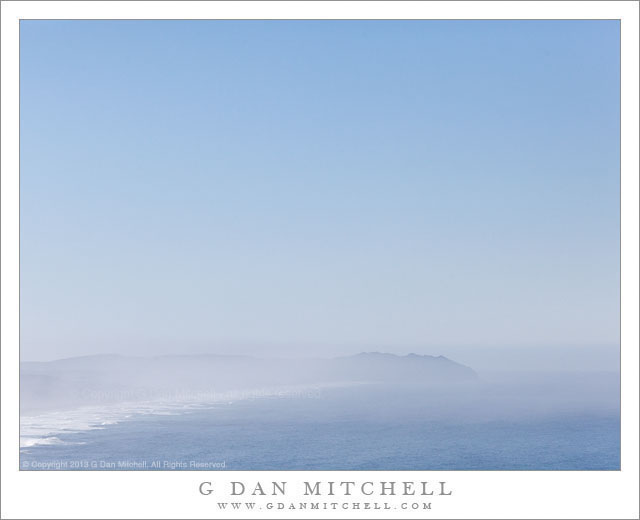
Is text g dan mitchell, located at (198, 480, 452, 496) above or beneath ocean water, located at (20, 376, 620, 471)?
beneath

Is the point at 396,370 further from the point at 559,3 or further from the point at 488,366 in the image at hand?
the point at 559,3

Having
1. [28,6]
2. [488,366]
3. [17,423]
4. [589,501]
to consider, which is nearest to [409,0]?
[28,6]

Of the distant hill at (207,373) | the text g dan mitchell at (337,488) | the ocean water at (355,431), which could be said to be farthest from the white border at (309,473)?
the distant hill at (207,373)

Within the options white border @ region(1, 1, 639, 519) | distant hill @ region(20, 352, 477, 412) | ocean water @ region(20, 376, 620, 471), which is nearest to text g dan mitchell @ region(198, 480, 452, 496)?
white border @ region(1, 1, 639, 519)

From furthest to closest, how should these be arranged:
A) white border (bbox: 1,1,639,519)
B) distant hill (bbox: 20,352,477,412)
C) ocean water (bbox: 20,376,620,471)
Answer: distant hill (bbox: 20,352,477,412), ocean water (bbox: 20,376,620,471), white border (bbox: 1,1,639,519)

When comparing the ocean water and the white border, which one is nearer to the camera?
the white border

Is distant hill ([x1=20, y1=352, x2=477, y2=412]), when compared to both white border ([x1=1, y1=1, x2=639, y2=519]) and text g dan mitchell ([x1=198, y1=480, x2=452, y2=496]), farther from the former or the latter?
text g dan mitchell ([x1=198, y1=480, x2=452, y2=496])

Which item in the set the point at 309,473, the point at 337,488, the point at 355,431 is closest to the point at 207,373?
the point at 355,431
